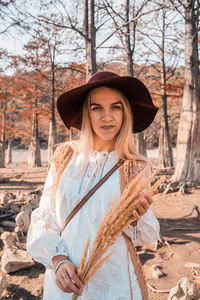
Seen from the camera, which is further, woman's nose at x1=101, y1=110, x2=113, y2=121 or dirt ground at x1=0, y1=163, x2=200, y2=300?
dirt ground at x1=0, y1=163, x2=200, y2=300

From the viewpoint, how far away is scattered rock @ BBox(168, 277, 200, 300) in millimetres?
2252

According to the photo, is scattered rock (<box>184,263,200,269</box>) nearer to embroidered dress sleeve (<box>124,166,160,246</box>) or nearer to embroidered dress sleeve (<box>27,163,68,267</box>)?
embroidered dress sleeve (<box>124,166,160,246</box>)

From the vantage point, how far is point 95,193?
147cm

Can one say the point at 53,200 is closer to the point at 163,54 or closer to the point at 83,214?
the point at 83,214

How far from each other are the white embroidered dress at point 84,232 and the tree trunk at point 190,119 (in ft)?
25.5

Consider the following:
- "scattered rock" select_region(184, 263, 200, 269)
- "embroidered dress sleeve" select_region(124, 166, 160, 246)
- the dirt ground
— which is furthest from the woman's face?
"scattered rock" select_region(184, 263, 200, 269)

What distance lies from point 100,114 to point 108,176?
395 mm

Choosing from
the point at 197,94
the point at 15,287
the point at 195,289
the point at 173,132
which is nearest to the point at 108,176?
the point at 195,289

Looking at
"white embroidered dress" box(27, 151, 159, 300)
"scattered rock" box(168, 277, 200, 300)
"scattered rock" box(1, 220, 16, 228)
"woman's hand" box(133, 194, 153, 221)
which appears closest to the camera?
"woman's hand" box(133, 194, 153, 221)

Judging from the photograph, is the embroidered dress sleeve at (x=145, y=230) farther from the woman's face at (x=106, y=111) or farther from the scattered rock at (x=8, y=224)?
the scattered rock at (x=8, y=224)

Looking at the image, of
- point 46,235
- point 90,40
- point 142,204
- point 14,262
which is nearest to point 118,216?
point 142,204

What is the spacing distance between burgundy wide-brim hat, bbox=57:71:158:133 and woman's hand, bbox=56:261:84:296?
1038mm

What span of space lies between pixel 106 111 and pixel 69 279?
0.96 metres

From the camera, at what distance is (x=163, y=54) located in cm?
1483
